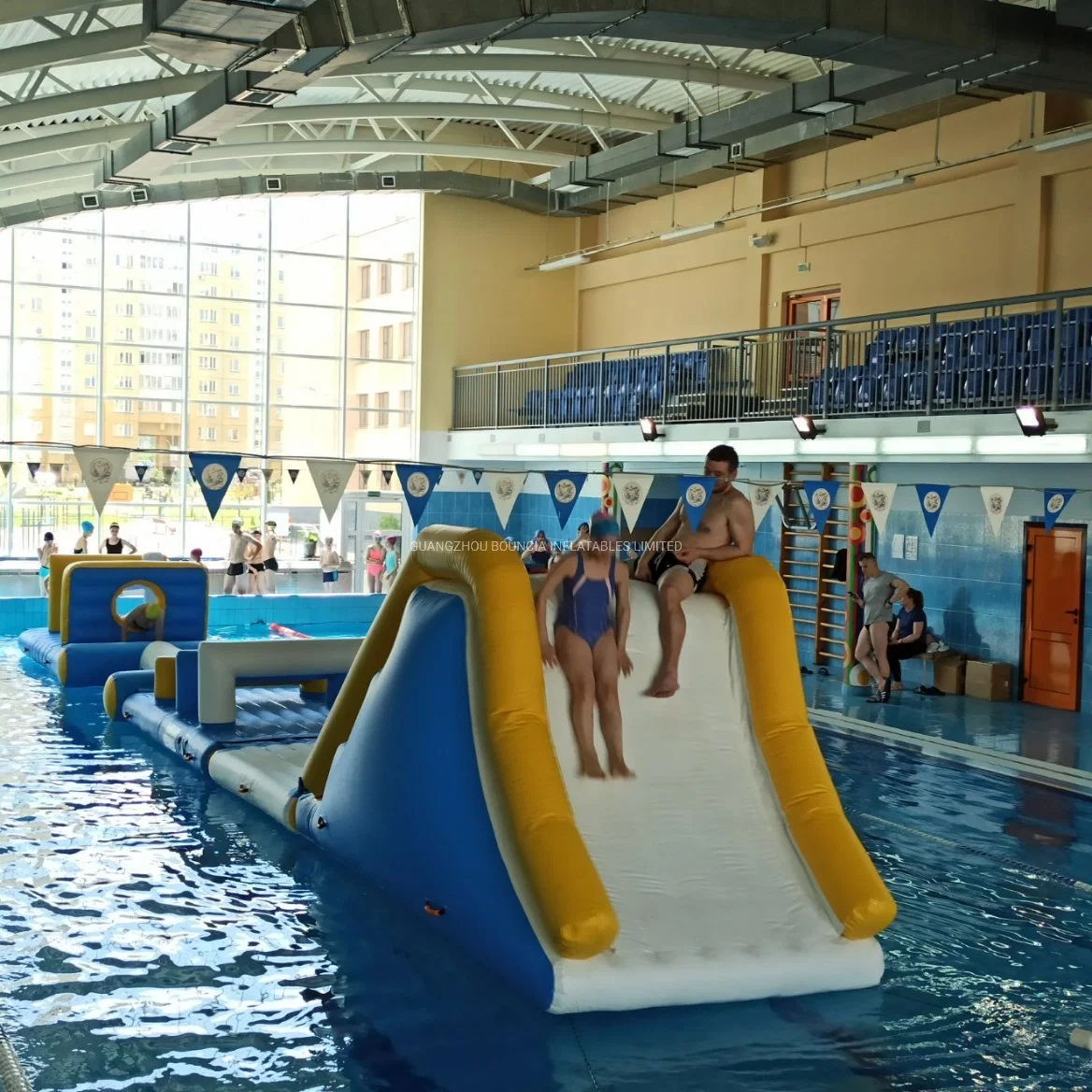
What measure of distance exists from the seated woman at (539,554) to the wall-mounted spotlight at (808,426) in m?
4.76

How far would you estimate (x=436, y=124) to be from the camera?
73.8ft

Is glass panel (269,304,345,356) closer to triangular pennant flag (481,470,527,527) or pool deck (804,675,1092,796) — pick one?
triangular pennant flag (481,470,527,527)

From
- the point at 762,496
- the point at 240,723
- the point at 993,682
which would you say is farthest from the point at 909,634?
the point at 240,723

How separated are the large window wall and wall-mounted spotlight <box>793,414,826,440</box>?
10219mm

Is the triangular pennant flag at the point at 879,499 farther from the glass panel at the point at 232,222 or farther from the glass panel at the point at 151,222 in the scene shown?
the glass panel at the point at 151,222

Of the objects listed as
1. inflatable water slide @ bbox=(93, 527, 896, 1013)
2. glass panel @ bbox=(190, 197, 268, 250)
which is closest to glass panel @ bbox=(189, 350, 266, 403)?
glass panel @ bbox=(190, 197, 268, 250)

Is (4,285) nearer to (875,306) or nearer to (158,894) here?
(875,306)

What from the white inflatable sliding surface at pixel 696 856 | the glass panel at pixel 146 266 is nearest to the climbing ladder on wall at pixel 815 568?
the white inflatable sliding surface at pixel 696 856

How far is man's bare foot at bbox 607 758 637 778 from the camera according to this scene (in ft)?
22.9

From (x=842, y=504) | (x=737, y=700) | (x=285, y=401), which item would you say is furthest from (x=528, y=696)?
(x=285, y=401)

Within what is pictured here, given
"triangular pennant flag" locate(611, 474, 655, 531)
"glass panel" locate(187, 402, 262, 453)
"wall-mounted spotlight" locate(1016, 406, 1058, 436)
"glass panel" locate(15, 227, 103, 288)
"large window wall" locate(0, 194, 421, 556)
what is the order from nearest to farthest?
"wall-mounted spotlight" locate(1016, 406, 1058, 436) < "triangular pennant flag" locate(611, 474, 655, 531) < "glass panel" locate(15, 227, 103, 288) < "large window wall" locate(0, 194, 421, 556) < "glass panel" locate(187, 402, 262, 453)

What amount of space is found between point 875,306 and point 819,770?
12.3 m

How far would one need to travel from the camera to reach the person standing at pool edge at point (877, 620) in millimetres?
14328

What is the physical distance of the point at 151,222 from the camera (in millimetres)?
24188
